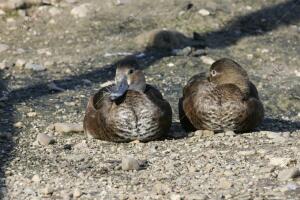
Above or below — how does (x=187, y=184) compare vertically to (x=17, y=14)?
below

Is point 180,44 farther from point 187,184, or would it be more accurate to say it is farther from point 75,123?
point 187,184

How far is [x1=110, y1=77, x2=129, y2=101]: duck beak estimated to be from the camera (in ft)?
25.1

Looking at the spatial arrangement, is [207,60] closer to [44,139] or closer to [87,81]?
[87,81]

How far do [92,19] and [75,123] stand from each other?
4.57m

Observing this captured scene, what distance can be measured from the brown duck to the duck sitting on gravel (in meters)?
0.33

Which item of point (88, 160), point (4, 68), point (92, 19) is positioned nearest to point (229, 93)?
point (88, 160)

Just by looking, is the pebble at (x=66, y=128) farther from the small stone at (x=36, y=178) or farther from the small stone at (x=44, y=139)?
the small stone at (x=36, y=178)

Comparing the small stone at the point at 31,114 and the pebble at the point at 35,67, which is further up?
the pebble at the point at 35,67

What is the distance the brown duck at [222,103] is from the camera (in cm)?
782

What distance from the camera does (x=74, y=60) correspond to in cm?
1138

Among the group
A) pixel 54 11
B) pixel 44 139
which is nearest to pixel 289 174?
pixel 44 139

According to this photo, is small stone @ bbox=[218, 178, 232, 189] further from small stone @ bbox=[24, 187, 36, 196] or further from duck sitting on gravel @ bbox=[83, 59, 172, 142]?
duck sitting on gravel @ bbox=[83, 59, 172, 142]

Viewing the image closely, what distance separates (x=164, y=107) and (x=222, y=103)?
1.75 ft

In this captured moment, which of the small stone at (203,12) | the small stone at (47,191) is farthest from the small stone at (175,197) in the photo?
the small stone at (203,12)
